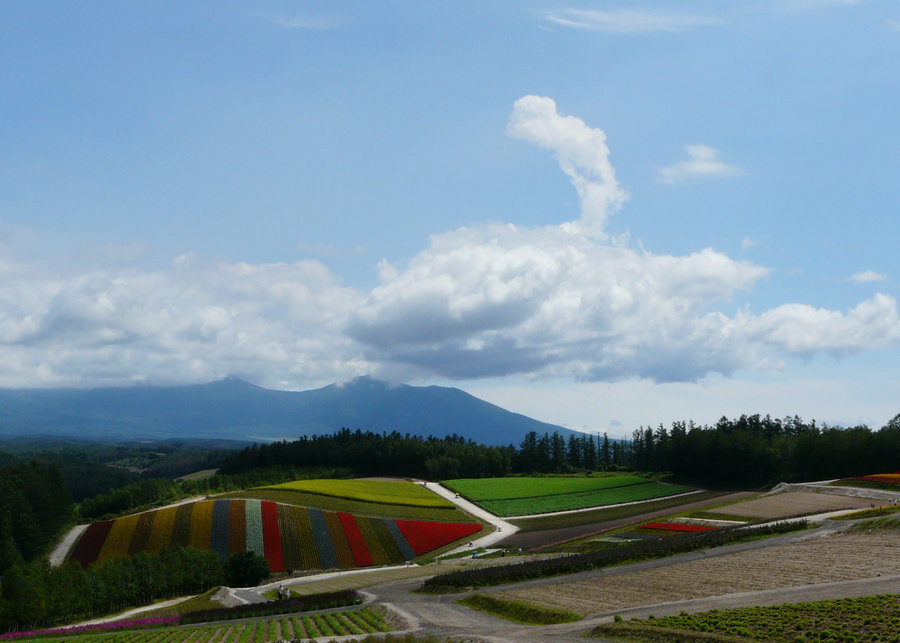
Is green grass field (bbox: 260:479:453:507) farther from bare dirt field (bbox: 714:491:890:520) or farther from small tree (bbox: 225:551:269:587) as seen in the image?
bare dirt field (bbox: 714:491:890:520)

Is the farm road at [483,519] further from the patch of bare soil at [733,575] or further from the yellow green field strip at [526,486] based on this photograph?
the patch of bare soil at [733,575]

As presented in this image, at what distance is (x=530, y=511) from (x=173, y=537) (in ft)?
170

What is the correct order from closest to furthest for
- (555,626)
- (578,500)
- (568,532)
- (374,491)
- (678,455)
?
(555,626) < (568,532) < (578,500) < (374,491) < (678,455)

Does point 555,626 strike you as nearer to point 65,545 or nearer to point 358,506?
point 358,506

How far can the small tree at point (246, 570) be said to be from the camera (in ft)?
219

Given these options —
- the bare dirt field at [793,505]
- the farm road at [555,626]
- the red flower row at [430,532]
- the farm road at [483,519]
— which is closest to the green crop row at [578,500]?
the farm road at [483,519]

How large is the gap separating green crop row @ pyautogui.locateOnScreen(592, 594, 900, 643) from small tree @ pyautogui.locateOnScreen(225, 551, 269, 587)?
151 feet

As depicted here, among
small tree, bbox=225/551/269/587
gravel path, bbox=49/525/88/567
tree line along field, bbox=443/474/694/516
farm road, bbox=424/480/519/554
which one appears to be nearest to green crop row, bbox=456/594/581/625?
small tree, bbox=225/551/269/587

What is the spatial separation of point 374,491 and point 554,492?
109 ft

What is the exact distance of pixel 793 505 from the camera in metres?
75.2

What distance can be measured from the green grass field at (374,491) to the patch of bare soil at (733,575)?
212ft

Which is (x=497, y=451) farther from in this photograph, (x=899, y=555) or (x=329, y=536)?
(x=899, y=555)

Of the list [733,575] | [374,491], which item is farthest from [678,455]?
[733,575]

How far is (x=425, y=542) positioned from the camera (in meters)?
82.5
